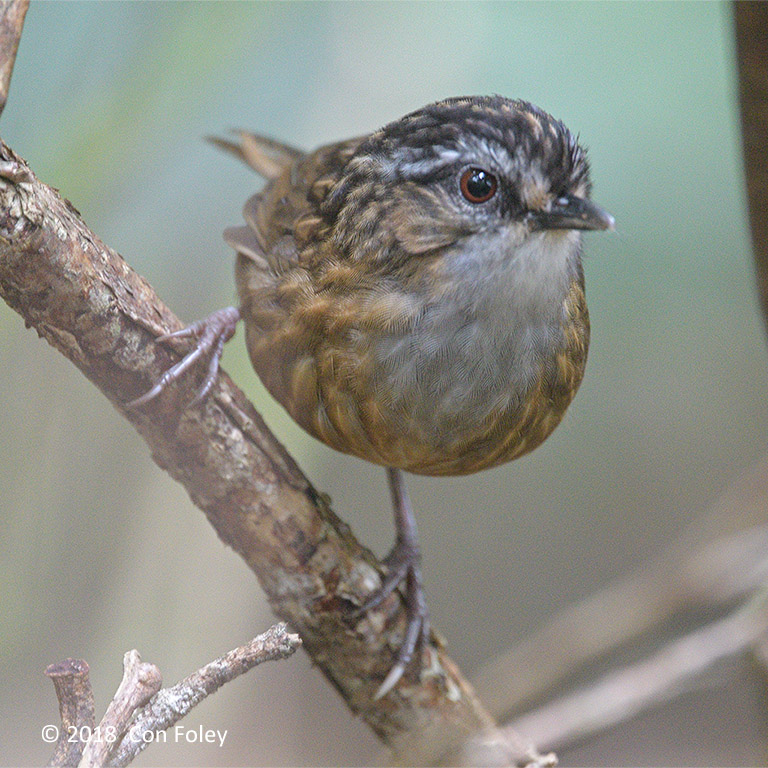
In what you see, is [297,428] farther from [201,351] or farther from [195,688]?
[195,688]

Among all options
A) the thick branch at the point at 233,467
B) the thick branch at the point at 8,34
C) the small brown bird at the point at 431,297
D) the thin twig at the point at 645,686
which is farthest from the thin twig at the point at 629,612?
the thick branch at the point at 8,34

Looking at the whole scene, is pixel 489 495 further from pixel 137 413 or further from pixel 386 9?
pixel 137 413

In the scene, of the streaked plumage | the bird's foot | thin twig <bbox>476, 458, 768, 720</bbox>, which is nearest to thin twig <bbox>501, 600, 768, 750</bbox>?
thin twig <bbox>476, 458, 768, 720</bbox>

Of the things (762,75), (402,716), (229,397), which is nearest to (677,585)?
(402,716)

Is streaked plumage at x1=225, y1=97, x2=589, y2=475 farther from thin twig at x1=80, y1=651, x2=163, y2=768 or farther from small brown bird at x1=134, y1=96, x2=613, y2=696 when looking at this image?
thin twig at x1=80, y1=651, x2=163, y2=768

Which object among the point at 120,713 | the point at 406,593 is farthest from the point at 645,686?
the point at 120,713
